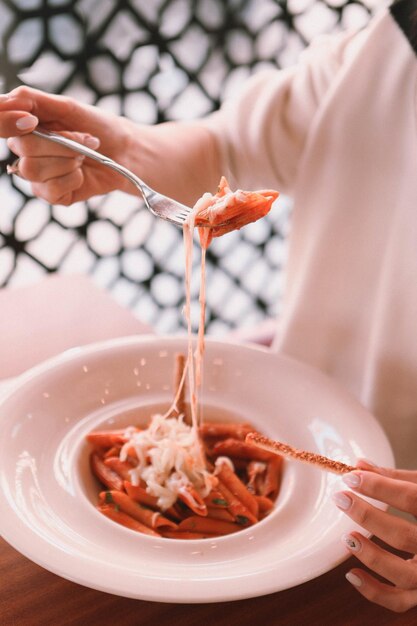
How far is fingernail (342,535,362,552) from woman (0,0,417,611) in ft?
1.78

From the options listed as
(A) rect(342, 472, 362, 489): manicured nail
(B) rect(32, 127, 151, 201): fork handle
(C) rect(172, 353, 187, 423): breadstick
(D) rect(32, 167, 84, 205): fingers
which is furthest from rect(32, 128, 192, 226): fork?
(A) rect(342, 472, 362, 489): manicured nail

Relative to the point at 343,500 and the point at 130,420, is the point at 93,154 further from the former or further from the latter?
the point at 343,500

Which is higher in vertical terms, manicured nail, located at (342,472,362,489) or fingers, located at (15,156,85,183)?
fingers, located at (15,156,85,183)

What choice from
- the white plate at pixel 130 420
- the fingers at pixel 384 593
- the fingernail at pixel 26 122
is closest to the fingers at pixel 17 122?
the fingernail at pixel 26 122

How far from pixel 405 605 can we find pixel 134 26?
1796mm

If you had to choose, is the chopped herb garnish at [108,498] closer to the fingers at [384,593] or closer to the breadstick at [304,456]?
the breadstick at [304,456]

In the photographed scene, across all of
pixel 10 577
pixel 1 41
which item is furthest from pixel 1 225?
pixel 10 577

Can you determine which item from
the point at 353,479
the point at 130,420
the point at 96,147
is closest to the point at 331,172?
the point at 96,147

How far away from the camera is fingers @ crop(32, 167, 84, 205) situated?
44.6 inches

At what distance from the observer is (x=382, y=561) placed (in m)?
0.84

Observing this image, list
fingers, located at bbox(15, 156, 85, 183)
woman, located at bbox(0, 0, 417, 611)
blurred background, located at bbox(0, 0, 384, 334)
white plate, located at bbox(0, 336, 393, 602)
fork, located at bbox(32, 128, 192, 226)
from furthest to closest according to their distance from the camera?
blurred background, located at bbox(0, 0, 384, 334), woman, located at bbox(0, 0, 417, 611), fingers, located at bbox(15, 156, 85, 183), fork, located at bbox(32, 128, 192, 226), white plate, located at bbox(0, 336, 393, 602)

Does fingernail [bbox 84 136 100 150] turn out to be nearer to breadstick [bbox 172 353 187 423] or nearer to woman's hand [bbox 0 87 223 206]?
woman's hand [bbox 0 87 223 206]

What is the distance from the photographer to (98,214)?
237cm

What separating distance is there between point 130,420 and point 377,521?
512 millimetres
